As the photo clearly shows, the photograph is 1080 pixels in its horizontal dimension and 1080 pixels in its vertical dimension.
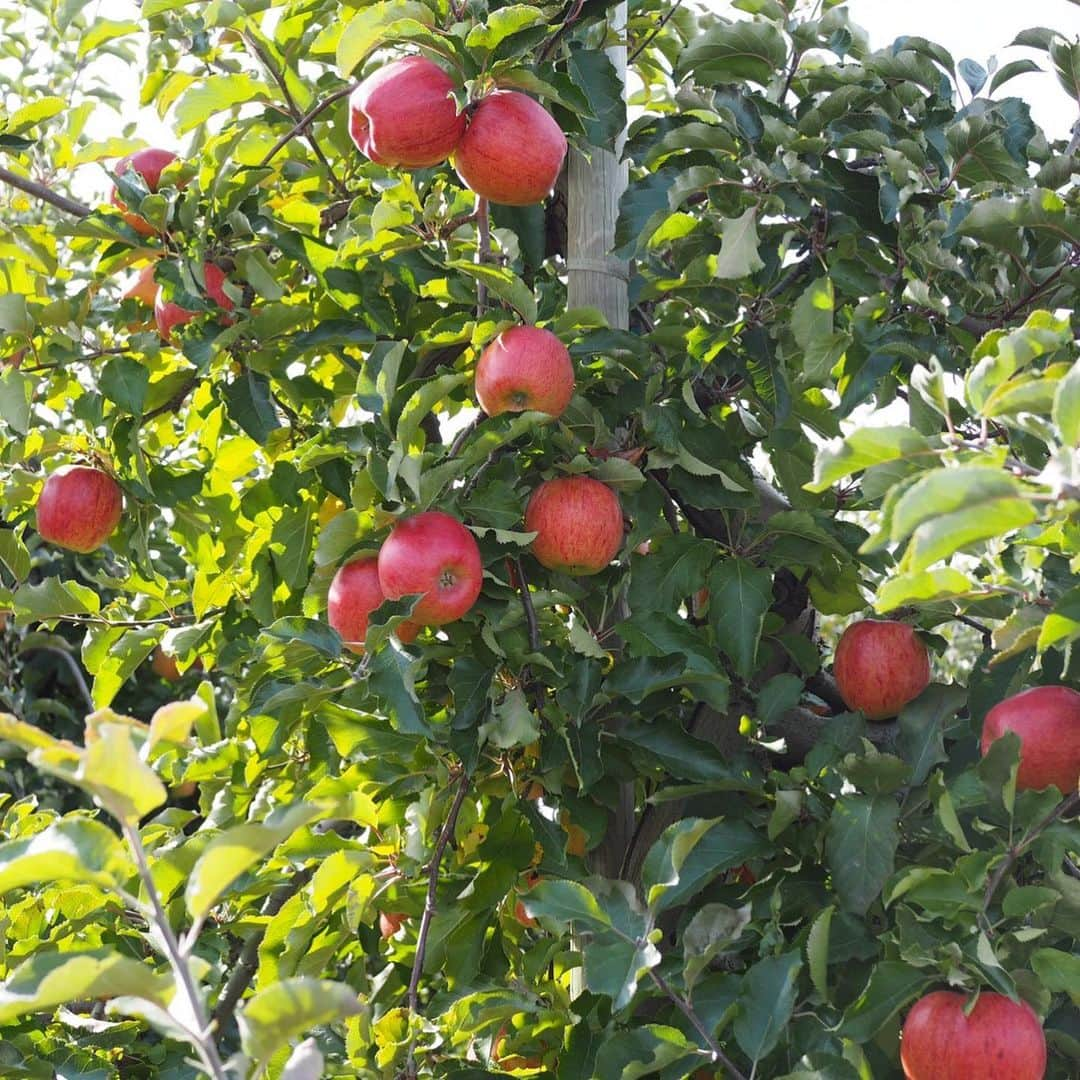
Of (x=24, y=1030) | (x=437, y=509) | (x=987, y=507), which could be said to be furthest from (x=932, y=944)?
(x=24, y=1030)

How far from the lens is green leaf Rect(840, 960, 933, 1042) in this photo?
1.29 metres

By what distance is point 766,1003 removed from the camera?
132 centimetres

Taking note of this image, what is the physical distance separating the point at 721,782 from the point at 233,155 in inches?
44.9

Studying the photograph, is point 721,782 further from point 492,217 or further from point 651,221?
point 492,217

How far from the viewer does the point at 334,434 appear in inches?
63.7

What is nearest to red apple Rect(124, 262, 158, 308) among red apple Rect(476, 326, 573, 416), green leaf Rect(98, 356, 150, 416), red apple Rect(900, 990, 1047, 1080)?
green leaf Rect(98, 356, 150, 416)

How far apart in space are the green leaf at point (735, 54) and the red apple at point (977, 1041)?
3.74 feet

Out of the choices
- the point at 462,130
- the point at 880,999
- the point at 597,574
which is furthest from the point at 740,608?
the point at 462,130

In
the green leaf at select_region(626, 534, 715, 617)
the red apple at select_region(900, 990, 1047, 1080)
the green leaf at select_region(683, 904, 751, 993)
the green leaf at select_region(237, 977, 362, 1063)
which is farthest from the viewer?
the green leaf at select_region(626, 534, 715, 617)

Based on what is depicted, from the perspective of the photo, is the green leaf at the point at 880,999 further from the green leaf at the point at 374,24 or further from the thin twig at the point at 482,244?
the green leaf at the point at 374,24

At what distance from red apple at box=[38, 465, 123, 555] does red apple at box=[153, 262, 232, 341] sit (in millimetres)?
246

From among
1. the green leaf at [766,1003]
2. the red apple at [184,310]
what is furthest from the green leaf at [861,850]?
the red apple at [184,310]

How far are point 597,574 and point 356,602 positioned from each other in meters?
0.37

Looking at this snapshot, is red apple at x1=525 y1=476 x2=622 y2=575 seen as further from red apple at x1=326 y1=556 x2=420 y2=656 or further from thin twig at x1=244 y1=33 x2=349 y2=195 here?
thin twig at x1=244 y1=33 x2=349 y2=195
